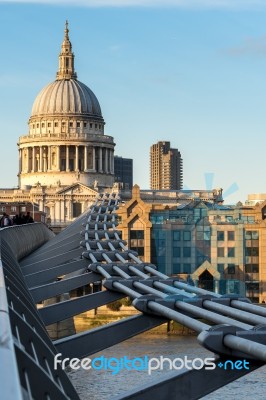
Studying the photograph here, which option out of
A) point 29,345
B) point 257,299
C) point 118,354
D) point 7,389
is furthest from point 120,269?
point 257,299

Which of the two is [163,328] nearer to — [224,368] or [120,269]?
[120,269]

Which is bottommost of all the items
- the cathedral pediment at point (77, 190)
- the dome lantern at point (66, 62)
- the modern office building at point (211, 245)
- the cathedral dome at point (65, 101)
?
the modern office building at point (211, 245)

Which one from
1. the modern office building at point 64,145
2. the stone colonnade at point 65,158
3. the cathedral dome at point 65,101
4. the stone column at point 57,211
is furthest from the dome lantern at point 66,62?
the stone column at point 57,211

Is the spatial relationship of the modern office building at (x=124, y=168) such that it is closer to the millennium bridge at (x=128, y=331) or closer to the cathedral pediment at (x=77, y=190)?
the cathedral pediment at (x=77, y=190)

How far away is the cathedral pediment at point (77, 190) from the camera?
107312mm

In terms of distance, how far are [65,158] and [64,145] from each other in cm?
133

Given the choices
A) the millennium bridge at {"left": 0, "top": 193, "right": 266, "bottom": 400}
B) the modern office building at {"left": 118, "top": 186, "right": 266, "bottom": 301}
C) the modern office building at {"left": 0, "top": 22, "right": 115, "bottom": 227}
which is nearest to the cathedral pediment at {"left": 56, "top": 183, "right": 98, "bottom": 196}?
the modern office building at {"left": 0, "top": 22, "right": 115, "bottom": 227}

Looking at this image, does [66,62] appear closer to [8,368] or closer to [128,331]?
[128,331]

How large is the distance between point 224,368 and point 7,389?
142 cm

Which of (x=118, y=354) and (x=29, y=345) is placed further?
(x=118, y=354)

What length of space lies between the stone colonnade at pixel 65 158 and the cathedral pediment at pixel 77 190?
4978 mm

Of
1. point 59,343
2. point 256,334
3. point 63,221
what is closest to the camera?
point 256,334

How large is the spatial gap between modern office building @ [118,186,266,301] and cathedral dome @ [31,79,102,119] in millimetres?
59779

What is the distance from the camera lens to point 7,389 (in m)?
3.20
